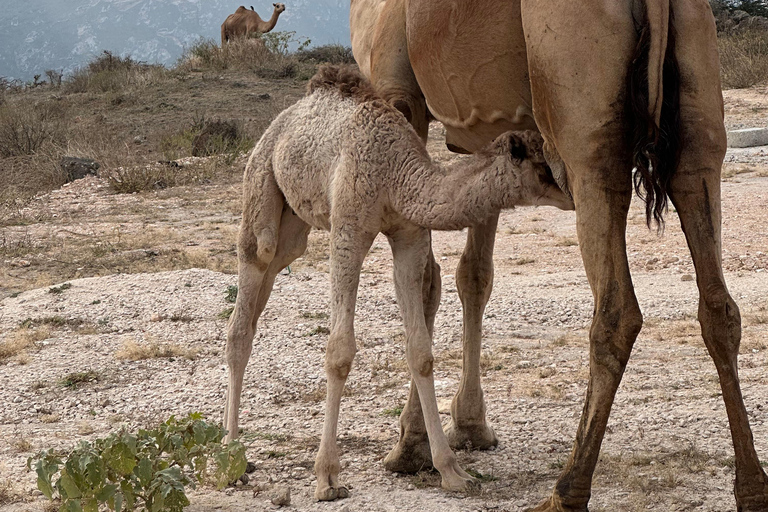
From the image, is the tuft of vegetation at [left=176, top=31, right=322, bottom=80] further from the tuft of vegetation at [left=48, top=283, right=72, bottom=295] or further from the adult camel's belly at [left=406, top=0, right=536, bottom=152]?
the adult camel's belly at [left=406, top=0, right=536, bottom=152]

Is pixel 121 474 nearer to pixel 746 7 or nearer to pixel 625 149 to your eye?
pixel 625 149

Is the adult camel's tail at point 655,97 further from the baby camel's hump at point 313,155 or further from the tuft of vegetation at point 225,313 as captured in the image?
the tuft of vegetation at point 225,313

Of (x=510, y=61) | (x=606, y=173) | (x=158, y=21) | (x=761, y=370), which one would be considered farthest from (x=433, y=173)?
(x=158, y=21)

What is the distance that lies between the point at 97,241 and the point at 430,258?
25.9 feet

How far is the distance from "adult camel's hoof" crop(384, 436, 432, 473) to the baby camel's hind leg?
2.92ft

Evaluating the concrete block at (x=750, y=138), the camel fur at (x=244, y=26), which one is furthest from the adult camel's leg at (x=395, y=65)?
the camel fur at (x=244, y=26)

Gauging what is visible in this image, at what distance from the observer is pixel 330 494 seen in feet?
15.0

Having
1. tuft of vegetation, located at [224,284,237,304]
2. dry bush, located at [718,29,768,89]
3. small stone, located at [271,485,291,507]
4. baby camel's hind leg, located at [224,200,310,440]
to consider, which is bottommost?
small stone, located at [271,485,291,507]

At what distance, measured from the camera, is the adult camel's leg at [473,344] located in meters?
5.49

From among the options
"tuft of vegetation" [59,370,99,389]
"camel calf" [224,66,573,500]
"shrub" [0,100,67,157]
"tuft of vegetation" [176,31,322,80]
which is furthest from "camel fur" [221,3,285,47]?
"camel calf" [224,66,573,500]

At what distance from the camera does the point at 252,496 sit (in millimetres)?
4766

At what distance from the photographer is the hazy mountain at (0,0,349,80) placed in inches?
4946

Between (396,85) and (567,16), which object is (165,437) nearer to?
(396,85)

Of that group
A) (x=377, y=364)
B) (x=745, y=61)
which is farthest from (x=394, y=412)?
(x=745, y=61)
